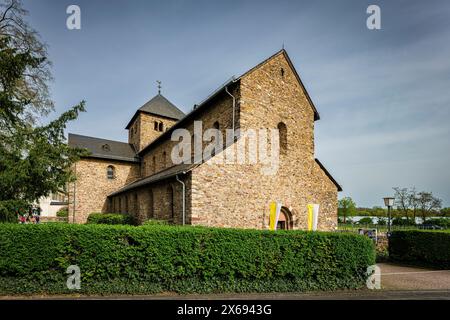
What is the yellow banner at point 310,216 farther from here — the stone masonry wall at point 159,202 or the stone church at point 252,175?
the stone masonry wall at point 159,202

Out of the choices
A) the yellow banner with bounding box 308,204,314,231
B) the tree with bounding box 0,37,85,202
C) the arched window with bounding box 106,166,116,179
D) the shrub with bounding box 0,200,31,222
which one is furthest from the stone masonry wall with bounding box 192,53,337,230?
the arched window with bounding box 106,166,116,179

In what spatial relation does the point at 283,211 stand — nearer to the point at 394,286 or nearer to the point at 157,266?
the point at 394,286

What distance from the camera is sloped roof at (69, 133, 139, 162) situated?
26109 mm

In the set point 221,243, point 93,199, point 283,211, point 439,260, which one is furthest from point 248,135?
point 93,199

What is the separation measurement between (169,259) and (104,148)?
23.4m

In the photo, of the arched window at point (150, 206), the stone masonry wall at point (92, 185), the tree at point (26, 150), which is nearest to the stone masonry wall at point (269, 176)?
the tree at point (26, 150)

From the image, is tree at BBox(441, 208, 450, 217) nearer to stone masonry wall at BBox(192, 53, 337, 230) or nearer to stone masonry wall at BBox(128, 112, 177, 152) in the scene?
stone masonry wall at BBox(192, 53, 337, 230)

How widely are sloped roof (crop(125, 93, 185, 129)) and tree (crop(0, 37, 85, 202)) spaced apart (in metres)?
19.0

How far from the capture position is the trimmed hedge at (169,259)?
6.60 meters

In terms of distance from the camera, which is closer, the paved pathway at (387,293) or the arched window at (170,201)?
the paved pathway at (387,293)

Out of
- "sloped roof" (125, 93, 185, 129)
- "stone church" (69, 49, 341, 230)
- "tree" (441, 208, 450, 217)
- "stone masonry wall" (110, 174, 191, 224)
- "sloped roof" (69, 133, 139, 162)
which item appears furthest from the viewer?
"tree" (441, 208, 450, 217)

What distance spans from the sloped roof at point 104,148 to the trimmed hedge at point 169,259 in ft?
66.6

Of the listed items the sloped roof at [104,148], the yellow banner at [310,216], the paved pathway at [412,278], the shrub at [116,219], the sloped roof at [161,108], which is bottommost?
the paved pathway at [412,278]

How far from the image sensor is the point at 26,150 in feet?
29.2
